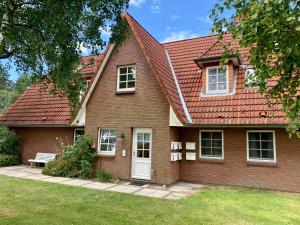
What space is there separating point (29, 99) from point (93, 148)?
8433 mm

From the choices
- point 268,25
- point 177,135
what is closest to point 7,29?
point 268,25

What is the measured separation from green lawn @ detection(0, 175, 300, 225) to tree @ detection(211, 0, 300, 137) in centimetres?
442

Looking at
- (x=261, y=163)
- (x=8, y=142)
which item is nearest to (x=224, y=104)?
(x=261, y=163)

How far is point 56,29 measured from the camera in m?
7.53

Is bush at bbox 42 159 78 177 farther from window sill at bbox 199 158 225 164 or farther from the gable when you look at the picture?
window sill at bbox 199 158 225 164

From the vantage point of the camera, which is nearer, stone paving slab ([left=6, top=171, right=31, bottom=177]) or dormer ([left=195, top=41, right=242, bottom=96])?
dormer ([left=195, top=41, right=242, bottom=96])

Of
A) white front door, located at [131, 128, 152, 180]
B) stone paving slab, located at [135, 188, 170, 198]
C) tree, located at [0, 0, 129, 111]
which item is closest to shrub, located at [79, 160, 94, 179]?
white front door, located at [131, 128, 152, 180]

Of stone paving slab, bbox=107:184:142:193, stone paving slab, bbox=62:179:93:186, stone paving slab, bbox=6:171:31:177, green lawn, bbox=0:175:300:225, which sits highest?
stone paving slab, bbox=6:171:31:177

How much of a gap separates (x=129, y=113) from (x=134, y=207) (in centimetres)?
601

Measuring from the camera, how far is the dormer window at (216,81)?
543 inches

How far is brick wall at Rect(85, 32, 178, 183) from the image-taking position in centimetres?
1264

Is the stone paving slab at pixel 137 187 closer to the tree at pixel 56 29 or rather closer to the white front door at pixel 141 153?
the white front door at pixel 141 153

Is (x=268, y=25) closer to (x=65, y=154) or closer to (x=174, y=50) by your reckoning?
(x=65, y=154)

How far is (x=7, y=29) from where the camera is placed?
7.42 m
